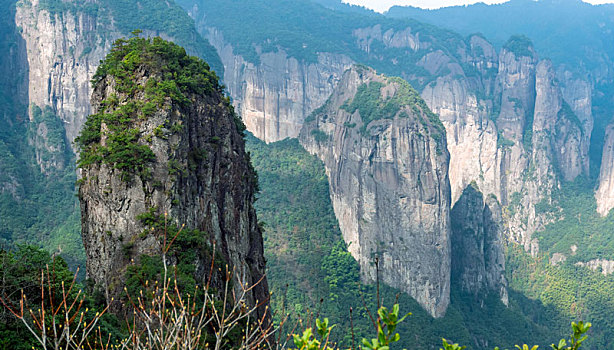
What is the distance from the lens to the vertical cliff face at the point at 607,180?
249 feet

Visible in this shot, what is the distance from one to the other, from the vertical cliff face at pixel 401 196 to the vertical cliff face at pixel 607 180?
110ft

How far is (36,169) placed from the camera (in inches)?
2023

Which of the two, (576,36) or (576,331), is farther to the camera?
(576,36)

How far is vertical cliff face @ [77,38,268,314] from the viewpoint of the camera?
63.9 feet

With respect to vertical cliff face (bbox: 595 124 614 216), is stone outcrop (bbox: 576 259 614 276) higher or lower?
lower

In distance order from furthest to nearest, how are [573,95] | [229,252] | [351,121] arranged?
1. [573,95]
2. [351,121]
3. [229,252]

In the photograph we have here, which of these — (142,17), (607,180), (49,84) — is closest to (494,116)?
(607,180)

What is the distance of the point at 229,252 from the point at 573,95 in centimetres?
8862

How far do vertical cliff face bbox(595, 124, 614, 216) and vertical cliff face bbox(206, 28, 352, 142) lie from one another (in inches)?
1315

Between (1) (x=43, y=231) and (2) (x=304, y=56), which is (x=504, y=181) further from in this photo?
(1) (x=43, y=231)

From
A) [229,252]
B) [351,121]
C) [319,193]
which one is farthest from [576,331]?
[319,193]

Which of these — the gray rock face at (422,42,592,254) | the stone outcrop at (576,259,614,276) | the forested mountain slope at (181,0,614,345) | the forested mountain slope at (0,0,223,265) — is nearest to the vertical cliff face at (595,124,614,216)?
the forested mountain slope at (181,0,614,345)

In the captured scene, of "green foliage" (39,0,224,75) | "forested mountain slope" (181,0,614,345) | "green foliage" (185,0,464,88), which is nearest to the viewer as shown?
"green foliage" (39,0,224,75)

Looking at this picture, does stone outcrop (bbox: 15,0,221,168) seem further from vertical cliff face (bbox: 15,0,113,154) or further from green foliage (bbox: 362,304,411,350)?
green foliage (bbox: 362,304,411,350)
